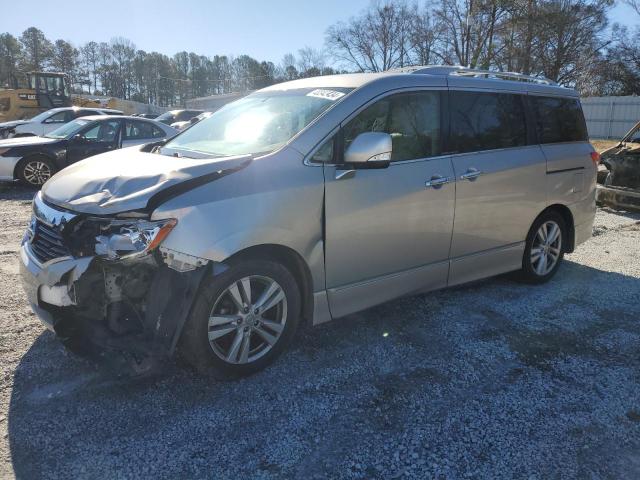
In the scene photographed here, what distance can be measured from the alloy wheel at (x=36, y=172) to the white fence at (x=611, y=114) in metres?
30.3

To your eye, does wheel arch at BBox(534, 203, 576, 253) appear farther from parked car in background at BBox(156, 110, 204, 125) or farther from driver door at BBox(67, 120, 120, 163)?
parked car in background at BBox(156, 110, 204, 125)

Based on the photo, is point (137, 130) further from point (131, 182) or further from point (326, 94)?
point (131, 182)

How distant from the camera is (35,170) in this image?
10117 mm

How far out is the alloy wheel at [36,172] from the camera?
10.1 metres

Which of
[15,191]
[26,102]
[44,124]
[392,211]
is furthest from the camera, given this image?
[26,102]

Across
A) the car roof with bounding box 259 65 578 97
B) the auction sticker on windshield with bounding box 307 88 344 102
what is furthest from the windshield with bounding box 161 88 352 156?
the car roof with bounding box 259 65 578 97

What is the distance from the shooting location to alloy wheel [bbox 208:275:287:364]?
2.96 metres

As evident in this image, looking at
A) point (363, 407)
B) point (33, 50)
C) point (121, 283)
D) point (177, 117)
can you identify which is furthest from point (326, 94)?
point (33, 50)

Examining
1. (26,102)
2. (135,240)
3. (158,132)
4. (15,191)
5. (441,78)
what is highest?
(26,102)

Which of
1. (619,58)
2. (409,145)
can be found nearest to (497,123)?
(409,145)

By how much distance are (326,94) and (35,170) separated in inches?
345

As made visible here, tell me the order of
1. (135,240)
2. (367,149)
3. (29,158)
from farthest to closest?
(29,158) < (367,149) < (135,240)

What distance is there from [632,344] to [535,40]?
32.9 meters

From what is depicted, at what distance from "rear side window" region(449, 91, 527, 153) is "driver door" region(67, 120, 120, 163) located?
8.38m
